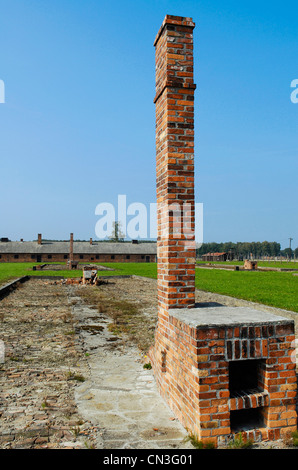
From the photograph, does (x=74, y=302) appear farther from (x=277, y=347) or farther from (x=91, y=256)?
(x=91, y=256)

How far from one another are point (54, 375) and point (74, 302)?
827 centimetres

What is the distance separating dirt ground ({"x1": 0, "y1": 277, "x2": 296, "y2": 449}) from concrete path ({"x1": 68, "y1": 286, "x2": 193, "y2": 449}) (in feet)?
0.43

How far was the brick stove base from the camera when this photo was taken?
3172mm

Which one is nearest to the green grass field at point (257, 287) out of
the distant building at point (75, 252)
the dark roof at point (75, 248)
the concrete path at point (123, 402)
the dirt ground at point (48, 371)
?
the dirt ground at point (48, 371)

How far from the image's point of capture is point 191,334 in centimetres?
333

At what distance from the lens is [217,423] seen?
318 cm

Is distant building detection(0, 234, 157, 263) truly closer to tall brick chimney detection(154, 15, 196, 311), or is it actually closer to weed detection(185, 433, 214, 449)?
tall brick chimney detection(154, 15, 196, 311)

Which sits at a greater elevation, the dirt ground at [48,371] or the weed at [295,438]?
the weed at [295,438]

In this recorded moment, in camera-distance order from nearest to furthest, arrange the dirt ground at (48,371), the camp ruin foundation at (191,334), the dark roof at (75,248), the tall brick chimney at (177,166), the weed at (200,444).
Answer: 1. the weed at (200,444)
2. the camp ruin foundation at (191,334)
3. the dirt ground at (48,371)
4. the tall brick chimney at (177,166)
5. the dark roof at (75,248)

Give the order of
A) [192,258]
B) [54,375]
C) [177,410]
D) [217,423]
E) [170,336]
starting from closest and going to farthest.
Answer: [217,423], [177,410], [170,336], [192,258], [54,375]

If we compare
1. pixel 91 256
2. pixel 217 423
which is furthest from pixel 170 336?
pixel 91 256

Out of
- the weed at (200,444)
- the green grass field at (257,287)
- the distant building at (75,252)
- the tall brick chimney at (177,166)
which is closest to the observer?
the weed at (200,444)

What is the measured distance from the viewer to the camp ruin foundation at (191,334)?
3.21 meters

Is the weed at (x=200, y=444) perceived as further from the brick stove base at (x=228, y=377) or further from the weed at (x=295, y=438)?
the weed at (x=295, y=438)
